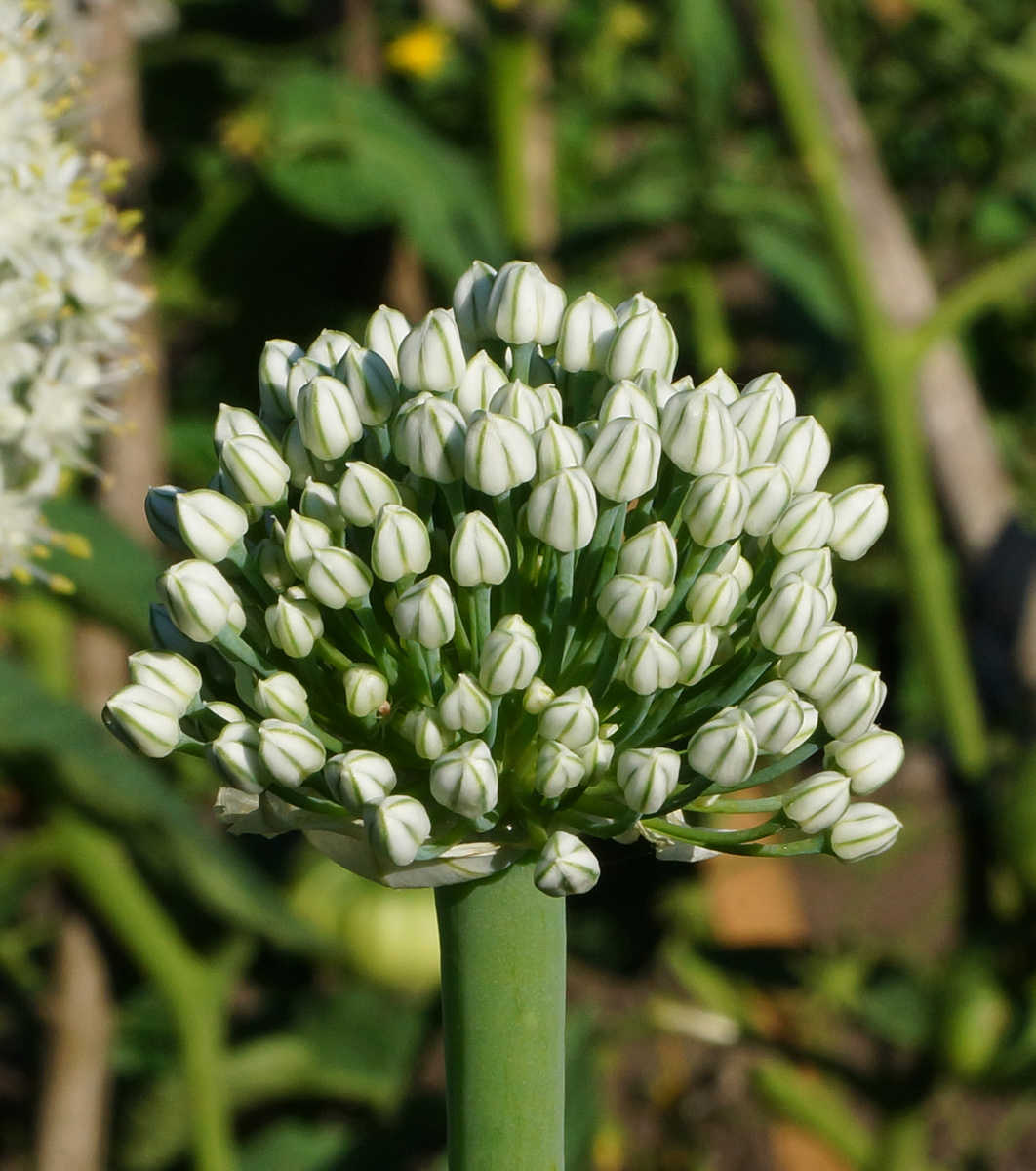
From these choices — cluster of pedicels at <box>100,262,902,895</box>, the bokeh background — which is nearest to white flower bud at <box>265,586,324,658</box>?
cluster of pedicels at <box>100,262,902,895</box>

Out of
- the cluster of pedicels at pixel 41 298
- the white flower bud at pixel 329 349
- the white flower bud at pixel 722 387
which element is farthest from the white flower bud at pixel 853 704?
Answer: the cluster of pedicels at pixel 41 298

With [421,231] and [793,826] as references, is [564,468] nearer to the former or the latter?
[793,826]

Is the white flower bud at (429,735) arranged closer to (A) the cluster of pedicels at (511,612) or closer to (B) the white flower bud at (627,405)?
(A) the cluster of pedicels at (511,612)

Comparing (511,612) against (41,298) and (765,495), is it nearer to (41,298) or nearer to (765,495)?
(765,495)

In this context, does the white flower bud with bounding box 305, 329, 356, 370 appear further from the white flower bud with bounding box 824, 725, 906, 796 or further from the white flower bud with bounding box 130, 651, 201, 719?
the white flower bud with bounding box 824, 725, 906, 796

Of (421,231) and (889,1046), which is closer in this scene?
(421,231)

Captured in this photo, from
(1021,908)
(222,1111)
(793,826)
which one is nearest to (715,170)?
(1021,908)

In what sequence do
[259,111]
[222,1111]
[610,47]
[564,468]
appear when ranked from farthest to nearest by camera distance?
[610,47]
[259,111]
[222,1111]
[564,468]
